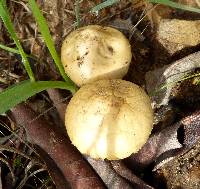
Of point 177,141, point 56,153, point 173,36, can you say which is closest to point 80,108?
point 56,153

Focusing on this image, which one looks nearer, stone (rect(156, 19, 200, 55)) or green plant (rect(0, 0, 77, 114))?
green plant (rect(0, 0, 77, 114))

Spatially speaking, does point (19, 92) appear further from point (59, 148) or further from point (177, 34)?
point (177, 34)

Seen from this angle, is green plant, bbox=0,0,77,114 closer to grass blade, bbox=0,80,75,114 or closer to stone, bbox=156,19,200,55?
grass blade, bbox=0,80,75,114

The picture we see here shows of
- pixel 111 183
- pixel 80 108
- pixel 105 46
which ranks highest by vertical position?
pixel 105 46

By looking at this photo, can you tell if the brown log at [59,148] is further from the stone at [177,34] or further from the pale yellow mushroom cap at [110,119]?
the stone at [177,34]

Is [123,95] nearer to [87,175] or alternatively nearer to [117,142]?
[117,142]

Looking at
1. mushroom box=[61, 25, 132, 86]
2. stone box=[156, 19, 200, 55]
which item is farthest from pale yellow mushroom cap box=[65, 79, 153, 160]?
stone box=[156, 19, 200, 55]
